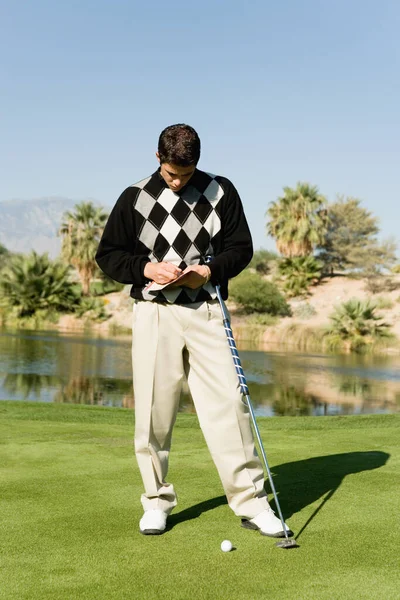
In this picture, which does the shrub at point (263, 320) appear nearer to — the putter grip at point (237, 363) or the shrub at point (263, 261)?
the shrub at point (263, 261)

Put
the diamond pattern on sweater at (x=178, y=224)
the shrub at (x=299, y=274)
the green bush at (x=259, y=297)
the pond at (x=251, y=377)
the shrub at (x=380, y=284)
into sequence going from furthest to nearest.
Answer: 1. the shrub at (x=380, y=284)
2. the shrub at (x=299, y=274)
3. the green bush at (x=259, y=297)
4. the pond at (x=251, y=377)
5. the diamond pattern on sweater at (x=178, y=224)

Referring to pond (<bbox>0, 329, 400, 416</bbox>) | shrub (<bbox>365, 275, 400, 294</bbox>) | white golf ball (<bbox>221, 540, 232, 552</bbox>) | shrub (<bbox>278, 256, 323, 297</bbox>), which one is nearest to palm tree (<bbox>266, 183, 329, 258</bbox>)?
shrub (<bbox>278, 256, 323, 297</bbox>)

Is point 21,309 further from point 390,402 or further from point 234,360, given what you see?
point 234,360

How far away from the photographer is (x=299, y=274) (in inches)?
1687

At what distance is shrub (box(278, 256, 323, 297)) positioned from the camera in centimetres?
4219

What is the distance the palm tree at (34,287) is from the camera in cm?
3872

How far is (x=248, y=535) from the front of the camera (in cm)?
367

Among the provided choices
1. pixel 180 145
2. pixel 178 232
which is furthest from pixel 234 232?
pixel 180 145

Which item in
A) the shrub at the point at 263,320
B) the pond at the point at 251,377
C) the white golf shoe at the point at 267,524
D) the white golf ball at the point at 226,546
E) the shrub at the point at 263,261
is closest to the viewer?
the white golf ball at the point at 226,546

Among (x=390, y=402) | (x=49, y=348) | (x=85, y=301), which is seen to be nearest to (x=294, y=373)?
(x=390, y=402)

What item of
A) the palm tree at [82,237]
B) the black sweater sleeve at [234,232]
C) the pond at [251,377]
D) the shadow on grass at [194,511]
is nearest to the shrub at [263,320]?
the pond at [251,377]

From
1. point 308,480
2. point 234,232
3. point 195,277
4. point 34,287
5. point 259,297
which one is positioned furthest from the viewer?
point 34,287

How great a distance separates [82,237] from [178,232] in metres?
41.8

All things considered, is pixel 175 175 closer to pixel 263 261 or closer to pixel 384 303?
pixel 384 303
